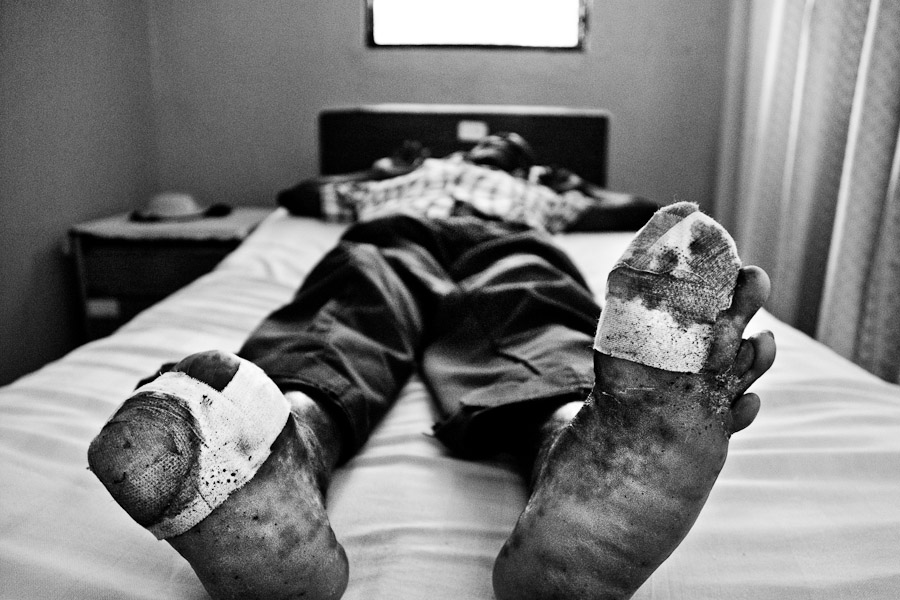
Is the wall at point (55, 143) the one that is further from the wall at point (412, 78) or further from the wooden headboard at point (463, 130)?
the wooden headboard at point (463, 130)

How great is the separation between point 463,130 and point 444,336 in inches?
61.6

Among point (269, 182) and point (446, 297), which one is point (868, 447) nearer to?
point (446, 297)

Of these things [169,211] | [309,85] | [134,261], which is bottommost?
[134,261]

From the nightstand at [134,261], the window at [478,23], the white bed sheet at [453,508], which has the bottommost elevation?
the nightstand at [134,261]

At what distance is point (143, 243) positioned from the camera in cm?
201

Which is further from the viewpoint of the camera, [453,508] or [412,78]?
[412,78]

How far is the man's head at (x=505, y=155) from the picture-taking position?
1917 millimetres

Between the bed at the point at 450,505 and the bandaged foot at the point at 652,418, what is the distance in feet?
0.28

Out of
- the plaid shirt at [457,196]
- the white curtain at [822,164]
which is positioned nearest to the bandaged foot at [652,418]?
the plaid shirt at [457,196]

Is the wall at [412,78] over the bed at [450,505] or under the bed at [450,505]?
over

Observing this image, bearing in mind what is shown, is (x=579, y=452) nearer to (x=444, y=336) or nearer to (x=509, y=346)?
(x=509, y=346)


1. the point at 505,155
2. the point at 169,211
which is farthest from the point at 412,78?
the point at 169,211

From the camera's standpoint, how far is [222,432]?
1.46ft

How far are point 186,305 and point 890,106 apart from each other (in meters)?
1.47
